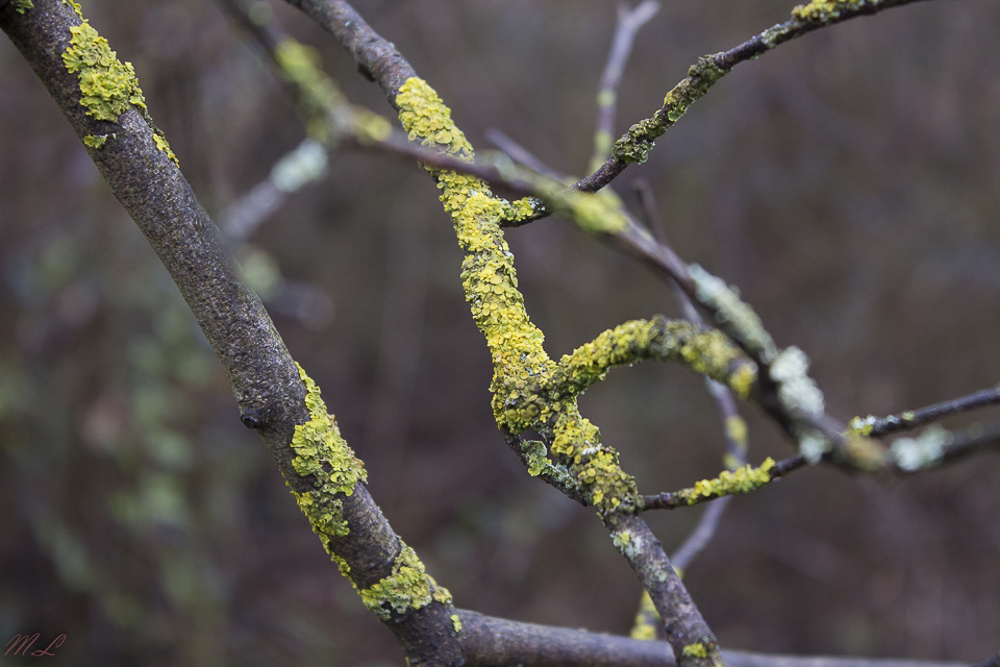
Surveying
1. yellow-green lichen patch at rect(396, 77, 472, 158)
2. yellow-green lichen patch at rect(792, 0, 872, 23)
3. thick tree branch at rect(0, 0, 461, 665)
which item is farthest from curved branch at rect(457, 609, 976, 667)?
yellow-green lichen patch at rect(792, 0, 872, 23)

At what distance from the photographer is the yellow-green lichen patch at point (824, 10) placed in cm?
56

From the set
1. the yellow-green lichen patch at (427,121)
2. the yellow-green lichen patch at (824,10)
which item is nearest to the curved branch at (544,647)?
the yellow-green lichen patch at (427,121)

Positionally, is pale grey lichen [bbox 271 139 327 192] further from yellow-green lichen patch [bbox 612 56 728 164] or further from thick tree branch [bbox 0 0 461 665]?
yellow-green lichen patch [bbox 612 56 728 164]

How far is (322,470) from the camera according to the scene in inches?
26.0

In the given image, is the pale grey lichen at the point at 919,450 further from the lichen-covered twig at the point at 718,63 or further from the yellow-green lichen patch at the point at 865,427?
the lichen-covered twig at the point at 718,63

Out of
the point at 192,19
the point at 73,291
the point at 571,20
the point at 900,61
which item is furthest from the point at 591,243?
the point at 73,291

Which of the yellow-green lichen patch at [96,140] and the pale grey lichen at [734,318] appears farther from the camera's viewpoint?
the yellow-green lichen patch at [96,140]

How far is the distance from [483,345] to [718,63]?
3301 millimetres

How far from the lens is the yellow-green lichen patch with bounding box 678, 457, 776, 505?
0.58 metres

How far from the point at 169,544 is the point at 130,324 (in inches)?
30.6

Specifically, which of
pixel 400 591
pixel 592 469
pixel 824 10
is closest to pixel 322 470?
pixel 400 591

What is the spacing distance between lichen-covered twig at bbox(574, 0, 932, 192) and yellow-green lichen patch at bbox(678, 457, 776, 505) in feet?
1.00

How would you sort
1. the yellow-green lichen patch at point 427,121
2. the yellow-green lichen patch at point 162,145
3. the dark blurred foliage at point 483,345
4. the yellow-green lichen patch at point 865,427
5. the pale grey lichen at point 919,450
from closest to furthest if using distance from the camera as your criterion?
1. the pale grey lichen at point 919,450
2. the yellow-green lichen patch at point 865,427
3. the yellow-green lichen patch at point 162,145
4. the yellow-green lichen patch at point 427,121
5. the dark blurred foliage at point 483,345

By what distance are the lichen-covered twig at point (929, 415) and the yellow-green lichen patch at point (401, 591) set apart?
0.45 meters
